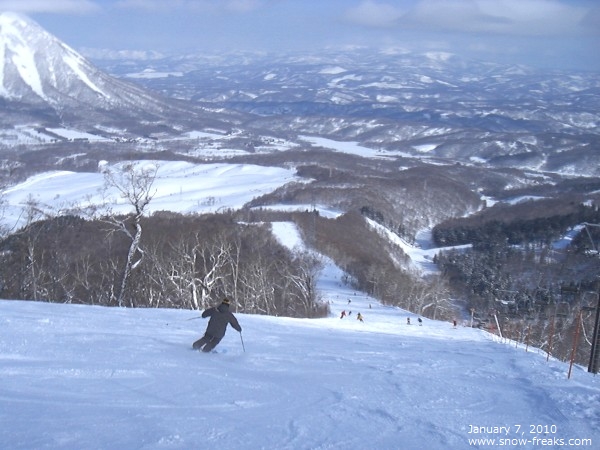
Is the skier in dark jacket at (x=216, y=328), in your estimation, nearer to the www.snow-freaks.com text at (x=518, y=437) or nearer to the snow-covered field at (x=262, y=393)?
the snow-covered field at (x=262, y=393)

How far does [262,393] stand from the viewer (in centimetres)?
785

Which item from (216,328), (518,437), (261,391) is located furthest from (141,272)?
(518,437)

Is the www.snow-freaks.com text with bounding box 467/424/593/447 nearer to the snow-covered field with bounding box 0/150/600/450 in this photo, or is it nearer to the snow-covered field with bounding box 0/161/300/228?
the snow-covered field with bounding box 0/150/600/450

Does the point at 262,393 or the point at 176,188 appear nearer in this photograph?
the point at 262,393

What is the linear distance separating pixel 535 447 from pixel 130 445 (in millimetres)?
4157

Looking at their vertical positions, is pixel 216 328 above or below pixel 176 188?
below

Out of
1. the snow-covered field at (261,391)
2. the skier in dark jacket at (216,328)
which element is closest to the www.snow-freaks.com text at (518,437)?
the snow-covered field at (261,391)

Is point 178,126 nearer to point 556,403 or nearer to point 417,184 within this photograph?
point 417,184

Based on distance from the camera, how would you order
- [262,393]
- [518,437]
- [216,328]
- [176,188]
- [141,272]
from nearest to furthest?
1. [518,437]
2. [262,393]
3. [216,328]
4. [141,272]
5. [176,188]

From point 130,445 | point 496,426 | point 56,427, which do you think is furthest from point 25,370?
point 496,426

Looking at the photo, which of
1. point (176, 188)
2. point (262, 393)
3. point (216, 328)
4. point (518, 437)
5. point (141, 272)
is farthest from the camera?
point (176, 188)

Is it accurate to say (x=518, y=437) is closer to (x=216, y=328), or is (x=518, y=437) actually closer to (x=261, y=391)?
(x=261, y=391)

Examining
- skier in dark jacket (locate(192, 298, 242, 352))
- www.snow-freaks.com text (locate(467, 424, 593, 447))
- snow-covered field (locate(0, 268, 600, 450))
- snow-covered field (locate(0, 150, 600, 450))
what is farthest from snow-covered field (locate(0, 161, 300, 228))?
www.snow-freaks.com text (locate(467, 424, 593, 447))

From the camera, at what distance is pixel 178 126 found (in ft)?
571
